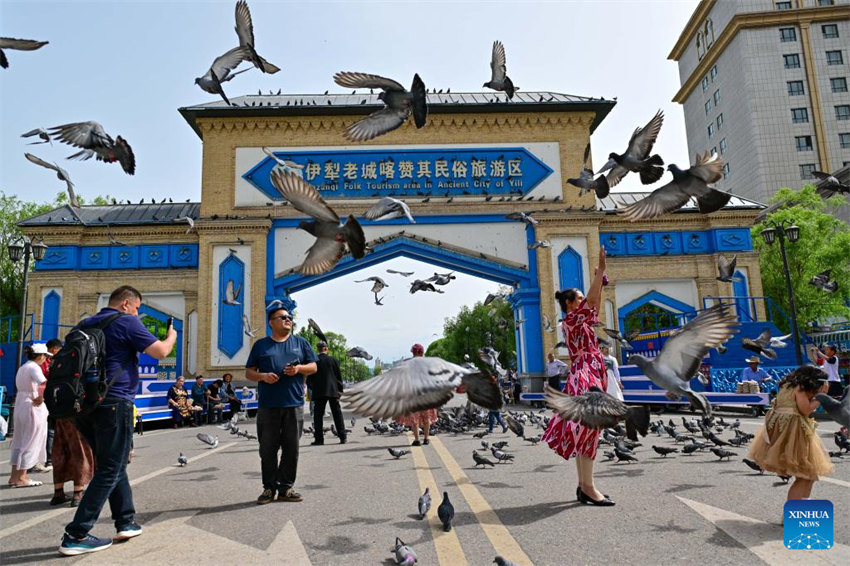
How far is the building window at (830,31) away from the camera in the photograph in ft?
158

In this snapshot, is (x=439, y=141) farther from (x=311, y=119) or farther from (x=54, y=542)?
(x=54, y=542)

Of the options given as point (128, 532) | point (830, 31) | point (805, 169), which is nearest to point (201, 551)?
point (128, 532)

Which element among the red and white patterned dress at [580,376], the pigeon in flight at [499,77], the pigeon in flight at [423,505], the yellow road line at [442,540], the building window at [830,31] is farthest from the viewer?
the building window at [830,31]

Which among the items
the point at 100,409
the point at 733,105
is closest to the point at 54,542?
the point at 100,409

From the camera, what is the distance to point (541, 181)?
847 inches

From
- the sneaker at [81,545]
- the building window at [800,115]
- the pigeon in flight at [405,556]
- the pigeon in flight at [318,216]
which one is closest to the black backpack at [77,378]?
the sneaker at [81,545]

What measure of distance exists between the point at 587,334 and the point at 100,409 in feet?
12.8

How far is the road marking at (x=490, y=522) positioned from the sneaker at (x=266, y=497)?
5.98ft

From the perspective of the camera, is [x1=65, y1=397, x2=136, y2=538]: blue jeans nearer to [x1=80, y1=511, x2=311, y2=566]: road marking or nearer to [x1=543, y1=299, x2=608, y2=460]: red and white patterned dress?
[x1=80, y1=511, x2=311, y2=566]: road marking

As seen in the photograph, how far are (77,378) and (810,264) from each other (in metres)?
34.8

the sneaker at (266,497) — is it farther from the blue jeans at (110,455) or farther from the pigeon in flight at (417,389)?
the pigeon in flight at (417,389)

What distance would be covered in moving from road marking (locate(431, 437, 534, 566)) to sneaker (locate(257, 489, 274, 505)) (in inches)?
71.8

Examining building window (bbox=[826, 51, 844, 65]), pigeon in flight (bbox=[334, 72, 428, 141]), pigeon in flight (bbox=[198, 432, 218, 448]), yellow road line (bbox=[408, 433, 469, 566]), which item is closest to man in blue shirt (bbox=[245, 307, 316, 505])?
yellow road line (bbox=[408, 433, 469, 566])

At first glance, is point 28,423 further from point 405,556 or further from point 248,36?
point 405,556
